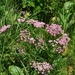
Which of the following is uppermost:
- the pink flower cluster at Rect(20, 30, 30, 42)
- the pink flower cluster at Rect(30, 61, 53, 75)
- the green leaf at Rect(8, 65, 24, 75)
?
the pink flower cluster at Rect(20, 30, 30, 42)

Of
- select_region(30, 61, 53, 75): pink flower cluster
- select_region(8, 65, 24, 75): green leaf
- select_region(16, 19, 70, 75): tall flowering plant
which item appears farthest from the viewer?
select_region(16, 19, 70, 75): tall flowering plant

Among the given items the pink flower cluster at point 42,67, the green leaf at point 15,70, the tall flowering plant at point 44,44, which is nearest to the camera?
the pink flower cluster at point 42,67

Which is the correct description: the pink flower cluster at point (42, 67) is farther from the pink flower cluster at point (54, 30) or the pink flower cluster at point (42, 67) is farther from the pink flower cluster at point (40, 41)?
the pink flower cluster at point (54, 30)

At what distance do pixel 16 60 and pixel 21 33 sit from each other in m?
0.31

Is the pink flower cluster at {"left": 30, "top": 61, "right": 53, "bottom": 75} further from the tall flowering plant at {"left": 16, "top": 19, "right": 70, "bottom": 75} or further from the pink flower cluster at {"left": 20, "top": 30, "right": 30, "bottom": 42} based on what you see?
the pink flower cluster at {"left": 20, "top": 30, "right": 30, "bottom": 42}

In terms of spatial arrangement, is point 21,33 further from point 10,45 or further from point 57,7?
point 57,7

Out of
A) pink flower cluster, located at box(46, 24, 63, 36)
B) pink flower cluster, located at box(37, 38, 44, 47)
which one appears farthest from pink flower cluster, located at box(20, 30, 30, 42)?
pink flower cluster, located at box(46, 24, 63, 36)

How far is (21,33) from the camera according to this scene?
3229mm

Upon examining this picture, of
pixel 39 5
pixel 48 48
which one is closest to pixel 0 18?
pixel 39 5

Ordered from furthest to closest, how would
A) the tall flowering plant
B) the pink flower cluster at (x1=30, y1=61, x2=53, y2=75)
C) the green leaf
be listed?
the tall flowering plant, the green leaf, the pink flower cluster at (x1=30, y1=61, x2=53, y2=75)

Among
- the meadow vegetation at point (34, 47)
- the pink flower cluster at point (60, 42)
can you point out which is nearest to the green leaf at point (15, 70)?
the meadow vegetation at point (34, 47)

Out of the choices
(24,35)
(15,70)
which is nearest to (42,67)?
(15,70)

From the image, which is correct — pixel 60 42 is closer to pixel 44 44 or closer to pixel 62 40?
pixel 62 40

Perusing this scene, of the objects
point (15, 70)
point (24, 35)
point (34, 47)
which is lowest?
point (15, 70)
